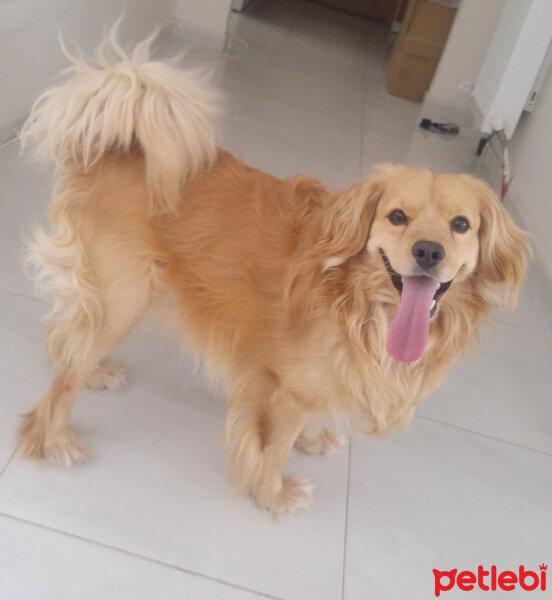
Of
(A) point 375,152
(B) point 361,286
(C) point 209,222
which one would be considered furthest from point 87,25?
(B) point 361,286

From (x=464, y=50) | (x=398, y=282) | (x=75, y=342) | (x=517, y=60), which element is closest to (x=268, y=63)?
(x=464, y=50)

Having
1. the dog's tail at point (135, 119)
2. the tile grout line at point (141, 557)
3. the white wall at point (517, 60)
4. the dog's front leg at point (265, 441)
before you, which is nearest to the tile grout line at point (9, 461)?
the tile grout line at point (141, 557)

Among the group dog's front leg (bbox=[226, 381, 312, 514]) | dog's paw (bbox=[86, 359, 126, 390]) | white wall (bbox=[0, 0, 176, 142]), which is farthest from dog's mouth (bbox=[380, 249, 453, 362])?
white wall (bbox=[0, 0, 176, 142])

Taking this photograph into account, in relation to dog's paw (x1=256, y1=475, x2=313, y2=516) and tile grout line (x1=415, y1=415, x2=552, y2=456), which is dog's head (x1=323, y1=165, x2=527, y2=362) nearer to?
dog's paw (x1=256, y1=475, x2=313, y2=516)

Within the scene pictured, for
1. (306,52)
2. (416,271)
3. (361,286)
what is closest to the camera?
(416,271)

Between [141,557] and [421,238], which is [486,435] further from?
[141,557]

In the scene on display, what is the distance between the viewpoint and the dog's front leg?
147 centimetres

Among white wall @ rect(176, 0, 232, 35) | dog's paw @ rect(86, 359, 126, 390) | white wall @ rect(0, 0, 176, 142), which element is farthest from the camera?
white wall @ rect(176, 0, 232, 35)

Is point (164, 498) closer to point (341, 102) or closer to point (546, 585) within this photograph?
point (546, 585)

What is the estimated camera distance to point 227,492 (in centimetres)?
159

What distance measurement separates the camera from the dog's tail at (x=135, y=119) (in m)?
1.35

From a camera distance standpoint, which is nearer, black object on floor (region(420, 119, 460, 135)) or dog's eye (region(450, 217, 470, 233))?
dog's eye (region(450, 217, 470, 233))

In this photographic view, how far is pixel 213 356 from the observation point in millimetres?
1597

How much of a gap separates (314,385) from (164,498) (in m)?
0.48
